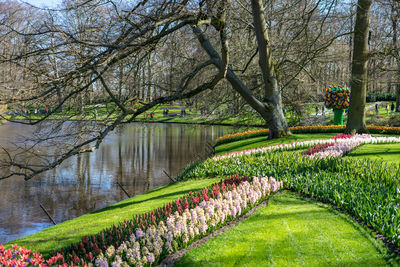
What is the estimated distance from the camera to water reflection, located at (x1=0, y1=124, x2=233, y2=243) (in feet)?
32.7

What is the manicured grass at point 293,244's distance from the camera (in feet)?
14.0

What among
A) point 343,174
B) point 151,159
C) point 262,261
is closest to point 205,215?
point 262,261

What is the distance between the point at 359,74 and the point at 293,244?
431 inches

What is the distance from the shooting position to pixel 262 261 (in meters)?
4.28

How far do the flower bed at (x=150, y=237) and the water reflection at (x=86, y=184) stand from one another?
11.1 ft

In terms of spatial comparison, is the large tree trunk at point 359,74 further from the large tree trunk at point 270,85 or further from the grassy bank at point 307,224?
the grassy bank at point 307,224

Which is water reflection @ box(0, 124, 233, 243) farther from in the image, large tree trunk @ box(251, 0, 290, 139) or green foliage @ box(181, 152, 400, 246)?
large tree trunk @ box(251, 0, 290, 139)

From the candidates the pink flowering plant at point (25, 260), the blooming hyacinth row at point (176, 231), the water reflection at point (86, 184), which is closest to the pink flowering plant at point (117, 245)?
the blooming hyacinth row at point (176, 231)

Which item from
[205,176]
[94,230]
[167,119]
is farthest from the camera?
[167,119]

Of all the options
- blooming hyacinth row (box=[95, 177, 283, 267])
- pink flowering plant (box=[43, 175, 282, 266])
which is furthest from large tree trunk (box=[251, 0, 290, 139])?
pink flowering plant (box=[43, 175, 282, 266])

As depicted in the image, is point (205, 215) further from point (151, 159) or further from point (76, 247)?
point (151, 159)

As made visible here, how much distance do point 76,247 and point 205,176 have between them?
5.24 m

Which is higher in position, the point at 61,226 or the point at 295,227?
the point at 295,227

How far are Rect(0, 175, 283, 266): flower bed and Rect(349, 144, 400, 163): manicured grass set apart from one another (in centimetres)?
462
